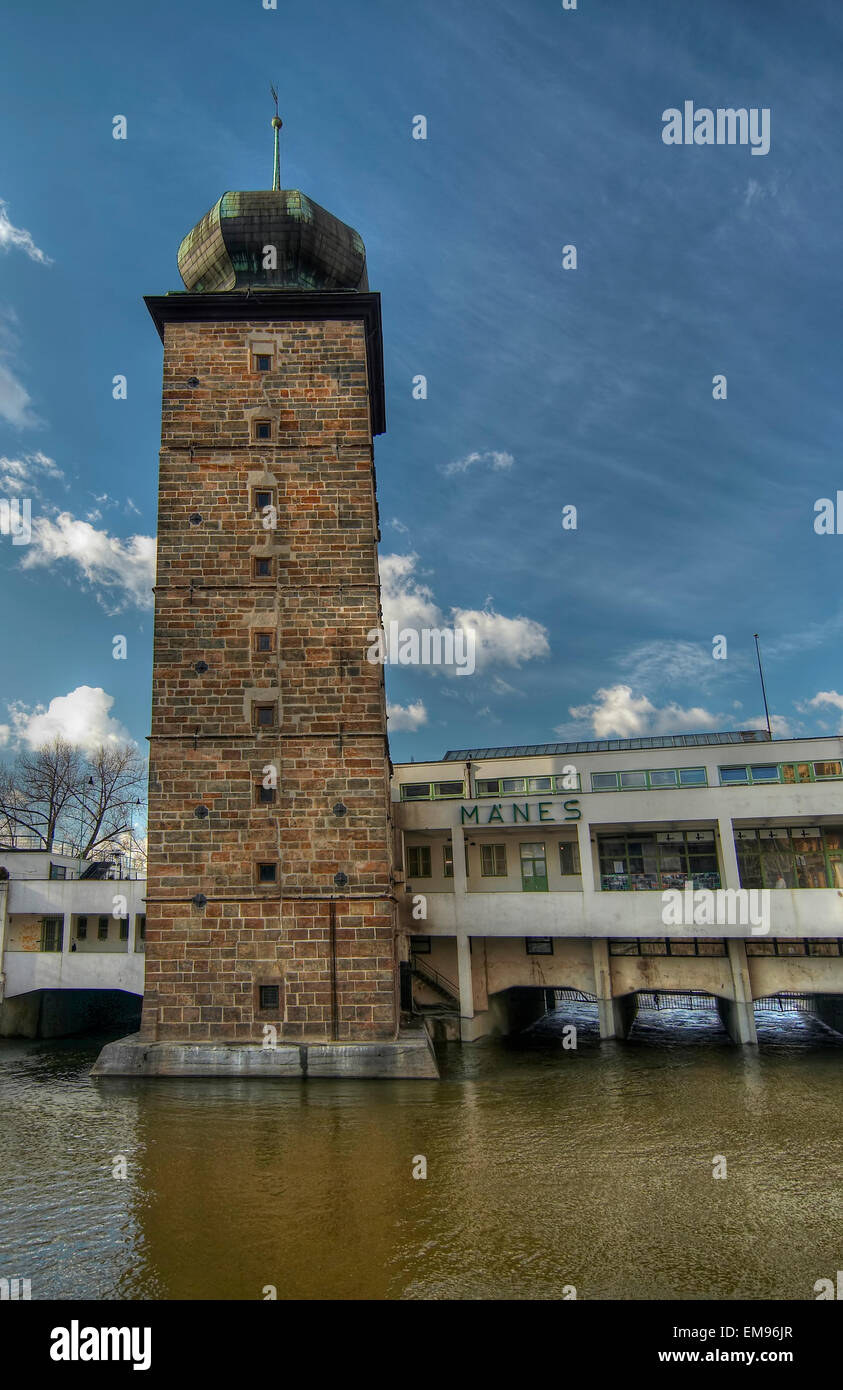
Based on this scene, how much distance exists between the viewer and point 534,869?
26234 millimetres

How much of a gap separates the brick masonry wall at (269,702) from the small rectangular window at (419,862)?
19.8 ft

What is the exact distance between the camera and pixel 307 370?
23.2 m

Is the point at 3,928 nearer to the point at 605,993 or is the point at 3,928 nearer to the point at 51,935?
the point at 51,935

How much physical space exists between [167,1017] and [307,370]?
58.5 ft

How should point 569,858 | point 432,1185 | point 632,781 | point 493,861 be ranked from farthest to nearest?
point 493,861 < point 569,858 < point 632,781 < point 432,1185

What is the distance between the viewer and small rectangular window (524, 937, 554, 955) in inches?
1002

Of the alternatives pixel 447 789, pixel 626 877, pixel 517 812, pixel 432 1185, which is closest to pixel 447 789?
pixel 447 789

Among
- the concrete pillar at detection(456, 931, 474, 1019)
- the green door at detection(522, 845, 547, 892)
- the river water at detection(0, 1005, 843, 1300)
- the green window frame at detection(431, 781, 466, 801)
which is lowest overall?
the river water at detection(0, 1005, 843, 1300)

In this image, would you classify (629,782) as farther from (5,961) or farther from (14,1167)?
(5,961)

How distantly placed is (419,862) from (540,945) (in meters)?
4.75

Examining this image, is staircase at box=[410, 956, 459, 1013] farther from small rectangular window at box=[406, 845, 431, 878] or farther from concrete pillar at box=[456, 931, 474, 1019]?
small rectangular window at box=[406, 845, 431, 878]

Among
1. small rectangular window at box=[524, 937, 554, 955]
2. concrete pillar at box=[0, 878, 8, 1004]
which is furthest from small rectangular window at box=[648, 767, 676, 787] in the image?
concrete pillar at box=[0, 878, 8, 1004]

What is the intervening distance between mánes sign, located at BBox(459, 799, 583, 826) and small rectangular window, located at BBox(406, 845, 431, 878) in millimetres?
2736

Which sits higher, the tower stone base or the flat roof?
the flat roof
